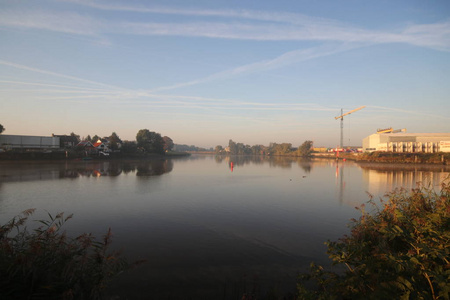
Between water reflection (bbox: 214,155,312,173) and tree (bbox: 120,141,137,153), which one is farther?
tree (bbox: 120,141,137,153)

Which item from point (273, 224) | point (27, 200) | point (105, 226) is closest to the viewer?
point (105, 226)

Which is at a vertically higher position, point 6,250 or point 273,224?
point 6,250

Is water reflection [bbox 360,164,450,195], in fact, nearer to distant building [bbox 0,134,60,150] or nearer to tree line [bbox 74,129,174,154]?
tree line [bbox 74,129,174,154]

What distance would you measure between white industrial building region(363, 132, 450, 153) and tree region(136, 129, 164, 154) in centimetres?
8658

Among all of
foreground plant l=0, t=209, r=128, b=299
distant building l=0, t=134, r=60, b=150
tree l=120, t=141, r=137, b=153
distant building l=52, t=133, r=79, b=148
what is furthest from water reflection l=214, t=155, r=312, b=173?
distant building l=0, t=134, r=60, b=150

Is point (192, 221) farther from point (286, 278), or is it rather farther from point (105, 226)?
point (286, 278)

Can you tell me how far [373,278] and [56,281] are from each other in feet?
17.8

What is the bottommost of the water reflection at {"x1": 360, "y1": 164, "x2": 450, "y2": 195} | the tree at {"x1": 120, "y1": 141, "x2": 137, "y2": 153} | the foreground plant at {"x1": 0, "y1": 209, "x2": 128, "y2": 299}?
the water reflection at {"x1": 360, "y1": 164, "x2": 450, "y2": 195}

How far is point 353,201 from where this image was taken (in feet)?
64.1

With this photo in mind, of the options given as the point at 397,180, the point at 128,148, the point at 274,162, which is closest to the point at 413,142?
the point at 274,162

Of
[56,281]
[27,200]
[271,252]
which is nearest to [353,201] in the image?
[271,252]

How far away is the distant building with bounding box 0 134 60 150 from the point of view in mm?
70750

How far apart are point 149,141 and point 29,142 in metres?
38.0

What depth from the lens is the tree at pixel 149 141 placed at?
315 ft
